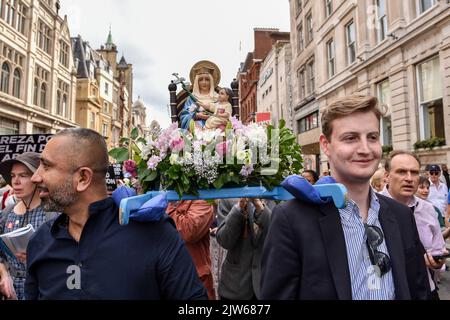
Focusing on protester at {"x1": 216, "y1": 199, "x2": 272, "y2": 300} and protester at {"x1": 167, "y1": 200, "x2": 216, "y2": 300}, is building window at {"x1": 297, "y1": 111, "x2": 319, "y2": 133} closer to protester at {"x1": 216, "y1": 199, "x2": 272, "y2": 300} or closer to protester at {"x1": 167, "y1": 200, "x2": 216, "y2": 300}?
protester at {"x1": 216, "y1": 199, "x2": 272, "y2": 300}

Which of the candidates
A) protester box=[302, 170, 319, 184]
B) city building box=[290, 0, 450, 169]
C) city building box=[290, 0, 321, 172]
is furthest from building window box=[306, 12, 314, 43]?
protester box=[302, 170, 319, 184]

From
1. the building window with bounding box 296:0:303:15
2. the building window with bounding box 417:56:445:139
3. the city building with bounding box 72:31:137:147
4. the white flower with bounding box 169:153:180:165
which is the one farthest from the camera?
the city building with bounding box 72:31:137:147

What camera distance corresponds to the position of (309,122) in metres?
25.2

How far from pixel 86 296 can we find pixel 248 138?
1242 millimetres

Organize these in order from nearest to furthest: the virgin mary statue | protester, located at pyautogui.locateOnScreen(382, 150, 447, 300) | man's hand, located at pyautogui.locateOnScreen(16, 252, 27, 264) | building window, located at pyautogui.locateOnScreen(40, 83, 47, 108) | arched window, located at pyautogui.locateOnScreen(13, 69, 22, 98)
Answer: man's hand, located at pyautogui.locateOnScreen(16, 252, 27, 264), protester, located at pyautogui.locateOnScreen(382, 150, 447, 300), the virgin mary statue, arched window, located at pyautogui.locateOnScreen(13, 69, 22, 98), building window, located at pyautogui.locateOnScreen(40, 83, 47, 108)

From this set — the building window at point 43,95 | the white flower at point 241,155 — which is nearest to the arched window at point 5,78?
the building window at point 43,95

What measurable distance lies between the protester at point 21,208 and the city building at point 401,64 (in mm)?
8874

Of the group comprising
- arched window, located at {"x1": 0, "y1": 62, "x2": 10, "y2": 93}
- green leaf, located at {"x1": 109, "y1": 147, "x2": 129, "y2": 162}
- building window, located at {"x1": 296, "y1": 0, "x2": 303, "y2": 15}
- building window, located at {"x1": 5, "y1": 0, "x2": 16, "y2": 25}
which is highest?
building window, located at {"x1": 296, "y1": 0, "x2": 303, "y2": 15}

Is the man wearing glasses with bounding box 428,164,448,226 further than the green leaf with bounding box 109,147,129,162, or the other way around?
the man wearing glasses with bounding box 428,164,448,226

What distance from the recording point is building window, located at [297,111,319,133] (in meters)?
23.5

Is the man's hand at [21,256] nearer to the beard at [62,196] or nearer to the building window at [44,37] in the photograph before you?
the beard at [62,196]

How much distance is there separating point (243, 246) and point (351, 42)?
17993 mm

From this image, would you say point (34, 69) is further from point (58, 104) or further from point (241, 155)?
point (241, 155)
